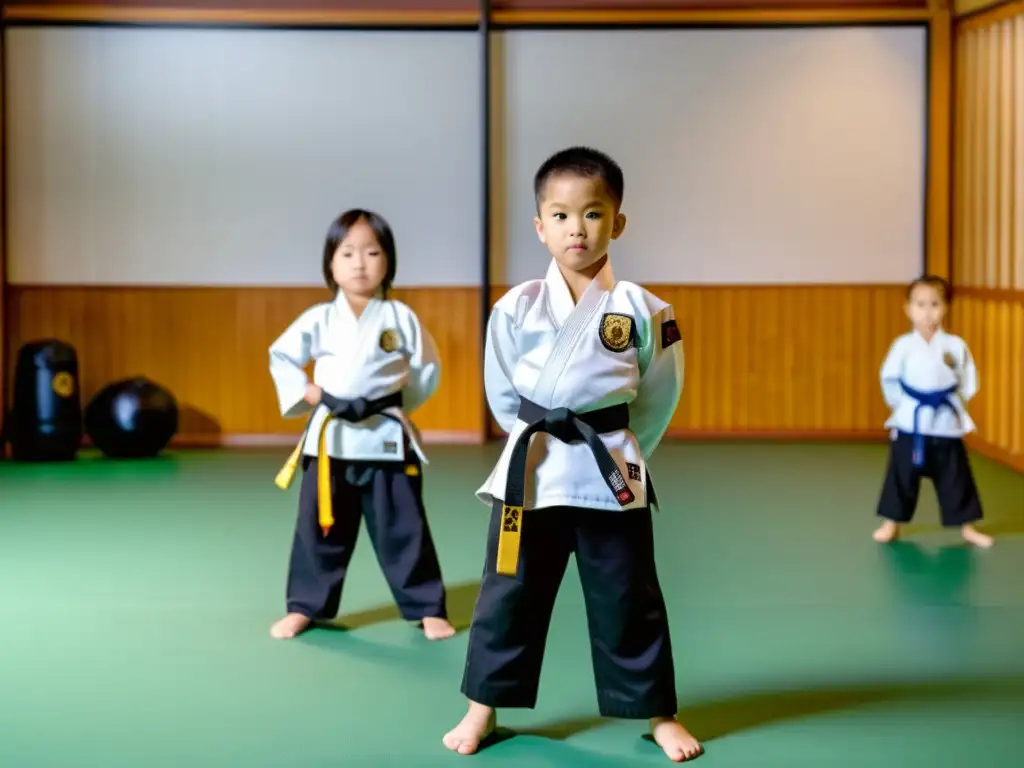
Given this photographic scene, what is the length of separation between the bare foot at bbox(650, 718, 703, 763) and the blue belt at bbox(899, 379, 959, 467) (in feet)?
7.91

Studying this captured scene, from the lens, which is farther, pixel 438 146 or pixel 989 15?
pixel 438 146

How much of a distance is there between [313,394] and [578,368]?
120 cm

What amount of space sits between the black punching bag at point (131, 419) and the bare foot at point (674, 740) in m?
4.88

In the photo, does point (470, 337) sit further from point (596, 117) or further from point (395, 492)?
point (395, 492)

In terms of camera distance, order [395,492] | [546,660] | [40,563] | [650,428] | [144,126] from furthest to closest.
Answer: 1. [144,126]
2. [40,563]
3. [395,492]
4. [546,660]
5. [650,428]

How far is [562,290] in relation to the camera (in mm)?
2982

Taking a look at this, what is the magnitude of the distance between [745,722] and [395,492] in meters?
1.23

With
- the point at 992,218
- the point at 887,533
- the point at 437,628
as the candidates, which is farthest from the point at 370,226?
the point at 992,218

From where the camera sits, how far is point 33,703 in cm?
336

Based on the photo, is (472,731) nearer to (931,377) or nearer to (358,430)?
(358,430)

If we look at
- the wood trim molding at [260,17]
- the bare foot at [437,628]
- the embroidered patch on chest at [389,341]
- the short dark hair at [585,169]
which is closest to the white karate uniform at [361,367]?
the embroidered patch on chest at [389,341]

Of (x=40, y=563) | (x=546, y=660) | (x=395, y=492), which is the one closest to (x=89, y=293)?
(x=40, y=563)

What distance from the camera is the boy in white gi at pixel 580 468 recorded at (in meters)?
2.95

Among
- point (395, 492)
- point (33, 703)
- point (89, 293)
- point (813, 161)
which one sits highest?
point (813, 161)
